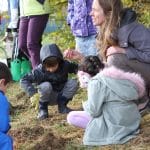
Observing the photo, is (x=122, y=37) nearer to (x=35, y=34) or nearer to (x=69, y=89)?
(x=69, y=89)

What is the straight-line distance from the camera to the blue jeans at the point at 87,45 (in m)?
5.87

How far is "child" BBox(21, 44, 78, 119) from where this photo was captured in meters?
5.33

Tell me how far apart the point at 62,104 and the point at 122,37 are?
111 centimetres

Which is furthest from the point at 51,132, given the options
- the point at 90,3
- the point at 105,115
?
the point at 90,3

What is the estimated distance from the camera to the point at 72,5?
6.07 meters

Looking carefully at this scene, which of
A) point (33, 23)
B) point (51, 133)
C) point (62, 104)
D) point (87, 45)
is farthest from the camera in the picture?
A: point (33, 23)

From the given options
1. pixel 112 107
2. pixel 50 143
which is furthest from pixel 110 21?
pixel 50 143

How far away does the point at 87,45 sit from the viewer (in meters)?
5.93

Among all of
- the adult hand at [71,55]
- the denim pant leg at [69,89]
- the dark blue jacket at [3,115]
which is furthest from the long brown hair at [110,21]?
the dark blue jacket at [3,115]

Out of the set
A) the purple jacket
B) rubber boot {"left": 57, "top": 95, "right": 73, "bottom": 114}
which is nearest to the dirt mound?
rubber boot {"left": 57, "top": 95, "right": 73, "bottom": 114}

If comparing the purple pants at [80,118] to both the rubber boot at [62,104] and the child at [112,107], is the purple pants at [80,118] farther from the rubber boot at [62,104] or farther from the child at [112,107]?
the rubber boot at [62,104]

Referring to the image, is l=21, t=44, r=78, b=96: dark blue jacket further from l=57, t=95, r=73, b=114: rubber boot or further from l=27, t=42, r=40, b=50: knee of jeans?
l=27, t=42, r=40, b=50: knee of jeans

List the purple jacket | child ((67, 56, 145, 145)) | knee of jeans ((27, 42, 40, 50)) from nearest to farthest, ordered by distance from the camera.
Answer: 1. child ((67, 56, 145, 145))
2. the purple jacket
3. knee of jeans ((27, 42, 40, 50))

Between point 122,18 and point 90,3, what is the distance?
0.96 metres
